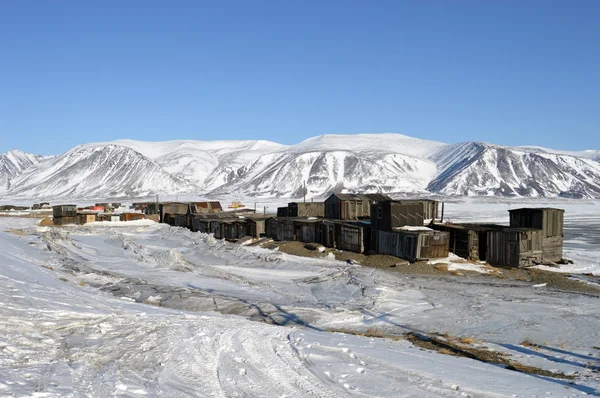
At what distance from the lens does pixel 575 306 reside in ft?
71.7

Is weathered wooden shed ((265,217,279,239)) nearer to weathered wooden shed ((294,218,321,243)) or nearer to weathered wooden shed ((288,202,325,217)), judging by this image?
weathered wooden shed ((294,218,321,243))

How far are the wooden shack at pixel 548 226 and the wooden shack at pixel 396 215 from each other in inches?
297

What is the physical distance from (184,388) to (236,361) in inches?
79.4

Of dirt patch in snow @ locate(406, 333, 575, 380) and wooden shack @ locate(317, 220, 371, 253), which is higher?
wooden shack @ locate(317, 220, 371, 253)

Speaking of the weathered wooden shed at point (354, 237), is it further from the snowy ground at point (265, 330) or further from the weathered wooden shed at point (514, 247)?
the snowy ground at point (265, 330)

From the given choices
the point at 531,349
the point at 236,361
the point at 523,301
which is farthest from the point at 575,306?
the point at 236,361

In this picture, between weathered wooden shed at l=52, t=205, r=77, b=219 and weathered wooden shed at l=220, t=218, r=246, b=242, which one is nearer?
weathered wooden shed at l=220, t=218, r=246, b=242

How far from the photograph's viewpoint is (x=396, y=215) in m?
37.1

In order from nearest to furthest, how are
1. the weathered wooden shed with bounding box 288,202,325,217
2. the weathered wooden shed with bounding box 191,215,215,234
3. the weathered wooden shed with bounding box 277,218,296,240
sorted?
the weathered wooden shed with bounding box 277,218,296,240 < the weathered wooden shed with bounding box 191,215,215,234 < the weathered wooden shed with bounding box 288,202,325,217

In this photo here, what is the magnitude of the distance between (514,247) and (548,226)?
13.2 feet

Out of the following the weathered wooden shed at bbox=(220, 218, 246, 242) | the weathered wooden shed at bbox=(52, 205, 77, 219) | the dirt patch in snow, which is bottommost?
the dirt patch in snow

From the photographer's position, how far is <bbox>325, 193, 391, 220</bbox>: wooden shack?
5259 cm

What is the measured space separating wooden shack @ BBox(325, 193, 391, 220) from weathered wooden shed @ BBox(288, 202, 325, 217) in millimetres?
4721

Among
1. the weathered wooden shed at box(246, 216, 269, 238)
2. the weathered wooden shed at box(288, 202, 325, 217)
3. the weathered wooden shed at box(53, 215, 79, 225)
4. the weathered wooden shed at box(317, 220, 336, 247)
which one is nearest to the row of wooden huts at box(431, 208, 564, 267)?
the weathered wooden shed at box(317, 220, 336, 247)
